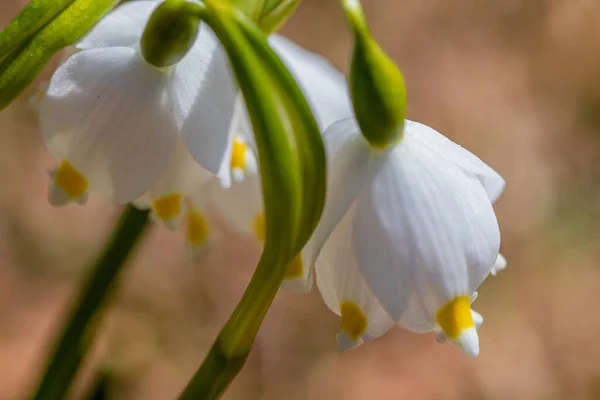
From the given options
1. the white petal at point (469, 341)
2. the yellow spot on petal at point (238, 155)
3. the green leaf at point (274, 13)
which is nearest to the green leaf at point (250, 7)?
the green leaf at point (274, 13)

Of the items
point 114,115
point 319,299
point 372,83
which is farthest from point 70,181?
point 319,299

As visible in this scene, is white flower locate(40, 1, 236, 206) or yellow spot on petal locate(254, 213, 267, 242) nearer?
white flower locate(40, 1, 236, 206)

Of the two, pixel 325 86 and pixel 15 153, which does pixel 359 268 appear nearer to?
pixel 325 86

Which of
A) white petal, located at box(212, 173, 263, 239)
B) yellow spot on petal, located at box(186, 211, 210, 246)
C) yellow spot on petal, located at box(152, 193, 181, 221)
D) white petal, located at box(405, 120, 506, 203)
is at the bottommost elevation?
yellow spot on petal, located at box(186, 211, 210, 246)

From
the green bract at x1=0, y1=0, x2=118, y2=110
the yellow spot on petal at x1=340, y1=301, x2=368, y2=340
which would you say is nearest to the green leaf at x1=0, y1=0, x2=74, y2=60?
the green bract at x1=0, y1=0, x2=118, y2=110

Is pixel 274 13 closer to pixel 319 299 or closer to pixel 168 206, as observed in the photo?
pixel 168 206

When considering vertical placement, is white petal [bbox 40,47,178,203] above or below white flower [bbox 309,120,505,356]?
above

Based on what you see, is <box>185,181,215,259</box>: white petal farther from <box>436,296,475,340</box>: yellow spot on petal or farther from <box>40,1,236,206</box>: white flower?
<box>436,296,475,340</box>: yellow spot on petal
